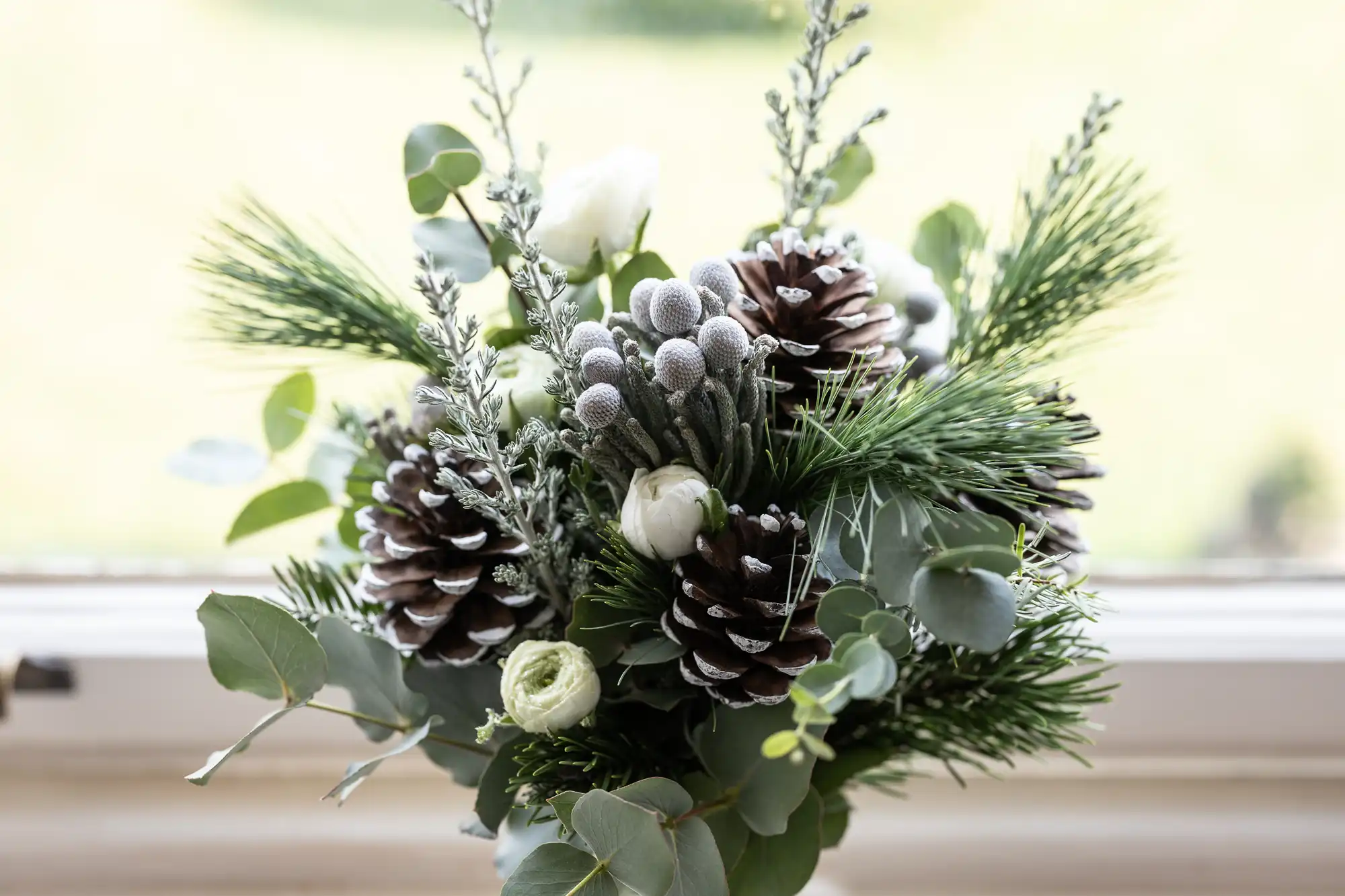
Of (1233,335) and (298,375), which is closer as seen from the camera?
(298,375)

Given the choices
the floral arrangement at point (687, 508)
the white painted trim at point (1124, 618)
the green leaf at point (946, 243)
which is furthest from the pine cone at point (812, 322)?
the white painted trim at point (1124, 618)

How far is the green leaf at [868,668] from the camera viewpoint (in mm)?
234

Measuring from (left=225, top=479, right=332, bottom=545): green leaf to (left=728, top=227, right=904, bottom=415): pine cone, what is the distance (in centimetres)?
22

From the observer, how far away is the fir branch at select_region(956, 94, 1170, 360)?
0.40 m

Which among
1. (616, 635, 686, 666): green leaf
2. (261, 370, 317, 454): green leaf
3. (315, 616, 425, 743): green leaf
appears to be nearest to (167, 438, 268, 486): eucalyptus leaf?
(261, 370, 317, 454): green leaf

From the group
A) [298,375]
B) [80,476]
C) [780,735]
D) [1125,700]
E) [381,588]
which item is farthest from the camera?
[80,476]

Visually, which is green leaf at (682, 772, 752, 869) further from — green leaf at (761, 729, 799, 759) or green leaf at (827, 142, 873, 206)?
green leaf at (827, 142, 873, 206)

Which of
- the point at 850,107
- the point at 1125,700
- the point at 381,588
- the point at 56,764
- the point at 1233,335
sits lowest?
the point at 56,764

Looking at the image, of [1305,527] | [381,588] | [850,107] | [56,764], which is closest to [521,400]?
[381,588]

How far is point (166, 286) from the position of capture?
67 cm

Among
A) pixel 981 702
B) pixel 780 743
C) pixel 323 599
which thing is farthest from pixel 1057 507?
pixel 323 599

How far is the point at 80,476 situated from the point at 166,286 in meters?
0.16

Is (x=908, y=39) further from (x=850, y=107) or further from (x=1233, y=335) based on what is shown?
(x=1233, y=335)

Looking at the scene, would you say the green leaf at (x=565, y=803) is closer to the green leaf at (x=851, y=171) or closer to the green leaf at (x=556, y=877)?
the green leaf at (x=556, y=877)
